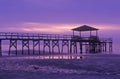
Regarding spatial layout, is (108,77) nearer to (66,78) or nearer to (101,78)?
(101,78)

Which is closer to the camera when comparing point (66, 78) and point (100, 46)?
point (66, 78)

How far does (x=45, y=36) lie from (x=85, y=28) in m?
8.07

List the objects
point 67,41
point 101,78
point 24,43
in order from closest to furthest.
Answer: point 101,78 → point 24,43 → point 67,41

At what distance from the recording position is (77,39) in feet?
246

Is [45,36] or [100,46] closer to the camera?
[45,36]

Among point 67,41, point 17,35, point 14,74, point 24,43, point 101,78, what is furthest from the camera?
point 67,41

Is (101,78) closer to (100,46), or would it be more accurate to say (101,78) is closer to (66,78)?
(66,78)

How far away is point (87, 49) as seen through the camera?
82500mm

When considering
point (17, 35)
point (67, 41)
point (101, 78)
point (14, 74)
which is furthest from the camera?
point (67, 41)

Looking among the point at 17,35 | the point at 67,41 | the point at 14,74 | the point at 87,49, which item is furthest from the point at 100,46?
the point at 14,74

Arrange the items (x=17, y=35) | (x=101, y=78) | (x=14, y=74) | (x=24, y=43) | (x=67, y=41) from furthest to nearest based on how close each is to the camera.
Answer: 1. (x=67, y=41)
2. (x=24, y=43)
3. (x=17, y=35)
4. (x=14, y=74)
5. (x=101, y=78)

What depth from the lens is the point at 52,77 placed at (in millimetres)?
26438

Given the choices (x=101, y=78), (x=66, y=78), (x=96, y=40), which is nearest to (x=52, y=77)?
(x=66, y=78)

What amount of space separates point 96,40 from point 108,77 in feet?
164
